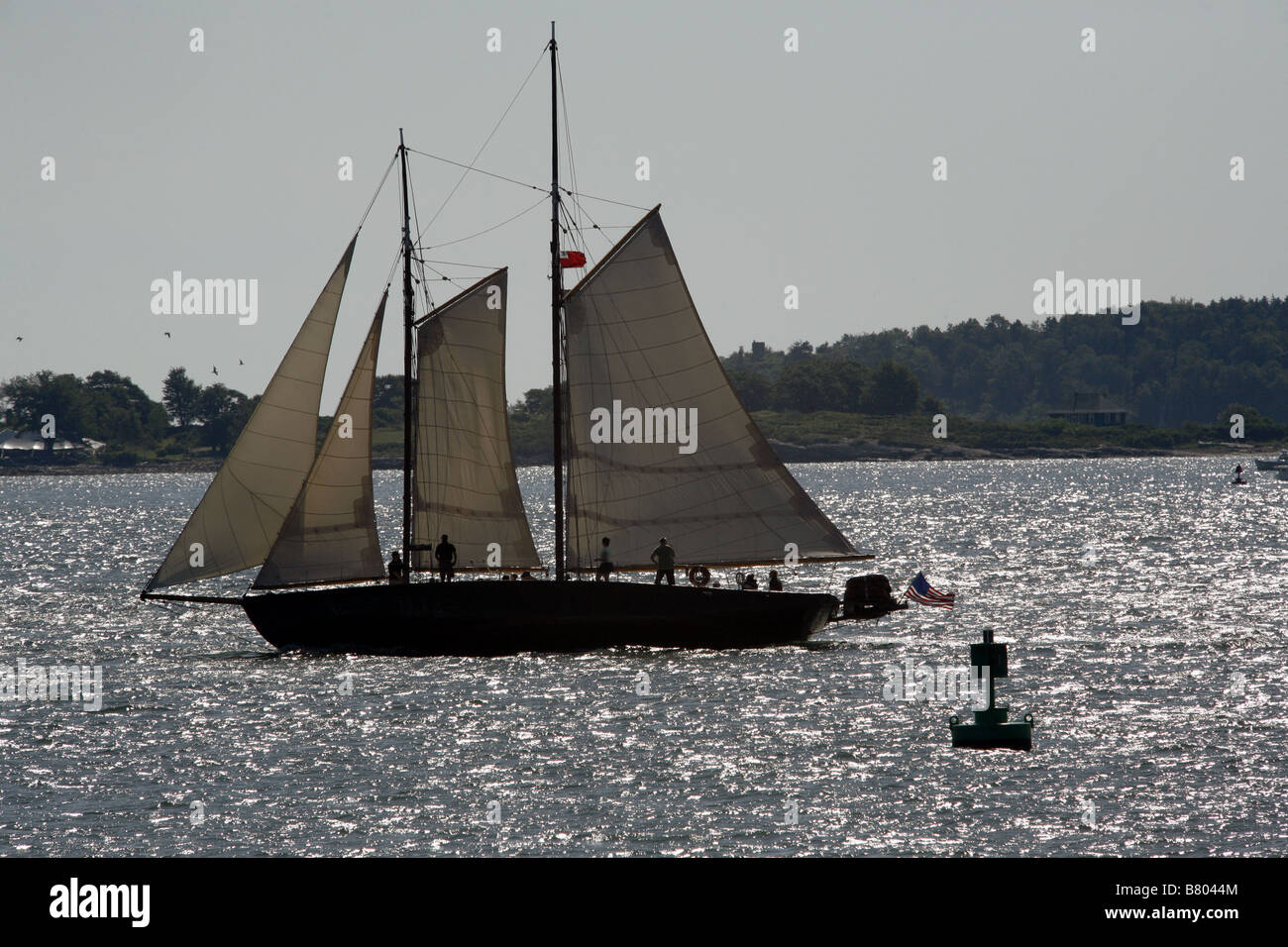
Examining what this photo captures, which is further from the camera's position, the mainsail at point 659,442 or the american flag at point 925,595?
the mainsail at point 659,442

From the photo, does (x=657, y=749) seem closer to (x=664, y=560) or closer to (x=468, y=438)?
(x=664, y=560)

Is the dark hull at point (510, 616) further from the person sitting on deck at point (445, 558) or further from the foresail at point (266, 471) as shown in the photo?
the foresail at point (266, 471)

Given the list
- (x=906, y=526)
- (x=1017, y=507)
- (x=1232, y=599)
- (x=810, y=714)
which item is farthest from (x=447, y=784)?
(x=1017, y=507)

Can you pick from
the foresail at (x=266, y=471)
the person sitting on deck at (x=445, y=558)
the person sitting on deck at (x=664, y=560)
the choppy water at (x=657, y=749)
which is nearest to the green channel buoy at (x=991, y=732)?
the choppy water at (x=657, y=749)

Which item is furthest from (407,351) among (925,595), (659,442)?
(925,595)

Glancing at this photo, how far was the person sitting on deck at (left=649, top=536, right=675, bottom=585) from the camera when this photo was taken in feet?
145

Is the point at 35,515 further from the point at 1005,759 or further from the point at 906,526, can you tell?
the point at 1005,759

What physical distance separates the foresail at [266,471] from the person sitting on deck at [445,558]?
167 inches

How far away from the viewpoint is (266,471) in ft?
139

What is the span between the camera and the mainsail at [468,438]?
144 ft

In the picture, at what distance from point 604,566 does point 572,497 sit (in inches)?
95.3
